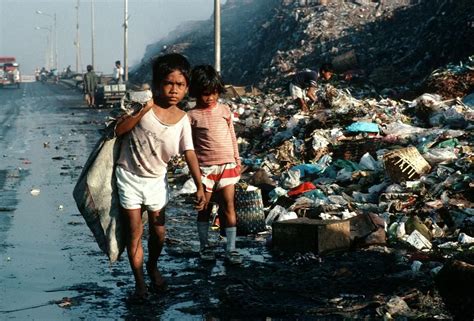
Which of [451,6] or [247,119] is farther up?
[451,6]

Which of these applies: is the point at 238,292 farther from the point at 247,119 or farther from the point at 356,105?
the point at 247,119

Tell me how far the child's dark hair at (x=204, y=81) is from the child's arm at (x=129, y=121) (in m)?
0.99


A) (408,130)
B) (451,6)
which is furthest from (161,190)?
(451,6)

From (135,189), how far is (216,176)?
133 centimetres

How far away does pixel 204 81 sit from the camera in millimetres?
5891

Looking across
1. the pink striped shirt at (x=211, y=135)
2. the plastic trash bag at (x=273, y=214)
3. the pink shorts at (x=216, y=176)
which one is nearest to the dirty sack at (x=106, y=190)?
the pink striped shirt at (x=211, y=135)

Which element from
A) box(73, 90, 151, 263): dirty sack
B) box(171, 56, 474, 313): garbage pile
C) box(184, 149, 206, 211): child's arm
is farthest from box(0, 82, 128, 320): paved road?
box(171, 56, 474, 313): garbage pile

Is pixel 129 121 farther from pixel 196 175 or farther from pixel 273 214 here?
pixel 273 214

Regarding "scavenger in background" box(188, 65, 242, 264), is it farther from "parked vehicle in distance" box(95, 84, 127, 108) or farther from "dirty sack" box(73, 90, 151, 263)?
"parked vehicle in distance" box(95, 84, 127, 108)

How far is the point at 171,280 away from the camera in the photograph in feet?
18.6

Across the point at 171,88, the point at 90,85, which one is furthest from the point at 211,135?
the point at 90,85

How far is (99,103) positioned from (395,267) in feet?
86.7

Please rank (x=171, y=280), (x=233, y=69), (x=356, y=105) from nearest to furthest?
(x=171, y=280)
(x=356, y=105)
(x=233, y=69)

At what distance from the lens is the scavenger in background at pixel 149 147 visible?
4973mm
